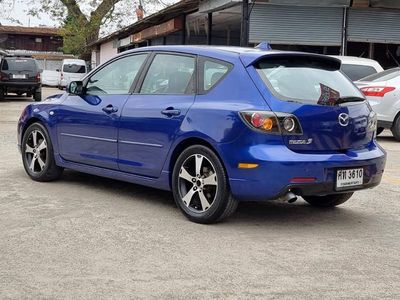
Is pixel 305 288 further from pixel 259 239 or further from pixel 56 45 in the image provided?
pixel 56 45

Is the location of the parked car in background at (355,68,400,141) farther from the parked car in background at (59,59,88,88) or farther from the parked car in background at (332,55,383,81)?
the parked car in background at (59,59,88,88)

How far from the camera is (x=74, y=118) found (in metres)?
6.57

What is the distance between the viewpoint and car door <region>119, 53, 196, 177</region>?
5559 mm

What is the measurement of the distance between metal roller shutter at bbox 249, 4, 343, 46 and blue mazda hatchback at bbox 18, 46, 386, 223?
11.6 m

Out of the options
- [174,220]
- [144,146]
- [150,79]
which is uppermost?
[150,79]

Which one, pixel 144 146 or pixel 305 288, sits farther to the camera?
pixel 144 146

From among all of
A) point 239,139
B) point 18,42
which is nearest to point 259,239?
point 239,139

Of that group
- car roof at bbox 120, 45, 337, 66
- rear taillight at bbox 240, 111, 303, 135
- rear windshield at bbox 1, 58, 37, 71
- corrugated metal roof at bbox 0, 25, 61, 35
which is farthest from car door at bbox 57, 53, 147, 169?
corrugated metal roof at bbox 0, 25, 61, 35

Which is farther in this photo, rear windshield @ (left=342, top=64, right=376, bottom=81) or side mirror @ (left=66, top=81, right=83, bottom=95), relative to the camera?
rear windshield @ (left=342, top=64, right=376, bottom=81)

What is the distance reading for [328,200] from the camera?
6.13 meters

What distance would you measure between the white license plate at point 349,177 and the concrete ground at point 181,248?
17.1 inches

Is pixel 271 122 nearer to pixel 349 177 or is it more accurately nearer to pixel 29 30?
pixel 349 177

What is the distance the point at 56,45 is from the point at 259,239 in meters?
68.0

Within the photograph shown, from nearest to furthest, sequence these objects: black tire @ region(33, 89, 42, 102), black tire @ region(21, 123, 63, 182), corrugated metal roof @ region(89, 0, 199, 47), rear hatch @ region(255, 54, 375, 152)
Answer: rear hatch @ region(255, 54, 375, 152), black tire @ region(21, 123, 63, 182), corrugated metal roof @ region(89, 0, 199, 47), black tire @ region(33, 89, 42, 102)
